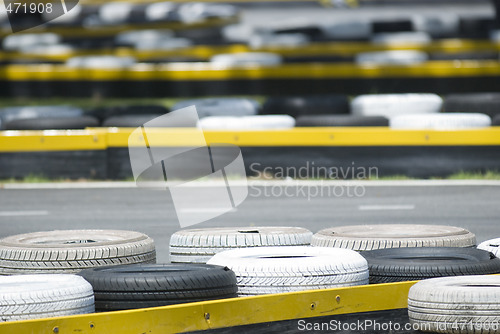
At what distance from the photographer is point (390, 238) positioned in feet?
20.3

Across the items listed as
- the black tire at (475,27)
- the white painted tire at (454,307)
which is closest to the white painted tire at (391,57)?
the black tire at (475,27)

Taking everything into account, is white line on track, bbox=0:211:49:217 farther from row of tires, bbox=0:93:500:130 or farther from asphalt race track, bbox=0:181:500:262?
row of tires, bbox=0:93:500:130

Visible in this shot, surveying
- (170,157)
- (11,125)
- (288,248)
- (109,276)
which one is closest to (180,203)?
(170,157)

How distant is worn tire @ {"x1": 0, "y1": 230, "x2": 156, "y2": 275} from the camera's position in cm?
553

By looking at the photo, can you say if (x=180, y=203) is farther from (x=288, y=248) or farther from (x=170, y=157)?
(x=288, y=248)

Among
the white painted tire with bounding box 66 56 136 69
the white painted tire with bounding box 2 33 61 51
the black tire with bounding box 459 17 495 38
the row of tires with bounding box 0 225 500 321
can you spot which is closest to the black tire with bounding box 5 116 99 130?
the white painted tire with bounding box 66 56 136 69

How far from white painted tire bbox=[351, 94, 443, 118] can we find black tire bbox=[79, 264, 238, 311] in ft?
25.7

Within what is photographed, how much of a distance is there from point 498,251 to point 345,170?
4.48 meters

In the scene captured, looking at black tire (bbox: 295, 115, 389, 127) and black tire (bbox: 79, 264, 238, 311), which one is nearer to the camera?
black tire (bbox: 79, 264, 238, 311)

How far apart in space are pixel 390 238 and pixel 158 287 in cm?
186

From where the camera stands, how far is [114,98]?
15070 mm

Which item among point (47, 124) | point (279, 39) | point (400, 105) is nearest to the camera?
point (47, 124)

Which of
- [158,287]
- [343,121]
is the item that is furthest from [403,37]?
[158,287]

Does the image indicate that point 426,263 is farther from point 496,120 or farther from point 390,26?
point 390,26
